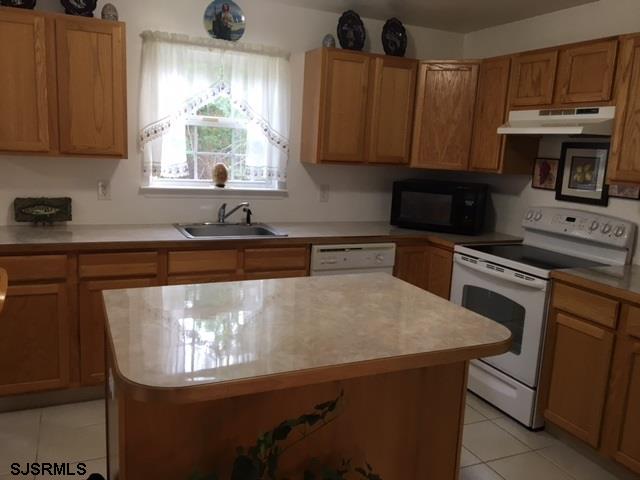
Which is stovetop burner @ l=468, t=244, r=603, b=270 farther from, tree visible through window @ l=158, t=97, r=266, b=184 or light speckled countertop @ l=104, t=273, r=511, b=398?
tree visible through window @ l=158, t=97, r=266, b=184

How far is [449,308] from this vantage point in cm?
189

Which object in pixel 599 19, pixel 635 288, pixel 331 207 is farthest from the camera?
pixel 331 207

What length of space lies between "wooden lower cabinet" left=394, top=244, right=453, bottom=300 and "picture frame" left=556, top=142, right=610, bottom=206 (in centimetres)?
85

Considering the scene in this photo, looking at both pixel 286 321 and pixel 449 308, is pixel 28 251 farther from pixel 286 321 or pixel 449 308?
pixel 449 308

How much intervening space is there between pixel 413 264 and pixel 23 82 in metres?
2.61

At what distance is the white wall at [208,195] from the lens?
3.26m

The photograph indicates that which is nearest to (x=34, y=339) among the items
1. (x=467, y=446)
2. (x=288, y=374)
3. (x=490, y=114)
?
(x=288, y=374)

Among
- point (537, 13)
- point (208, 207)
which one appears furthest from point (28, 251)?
point (537, 13)

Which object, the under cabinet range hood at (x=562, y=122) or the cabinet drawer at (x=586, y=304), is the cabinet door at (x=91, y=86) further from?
the cabinet drawer at (x=586, y=304)

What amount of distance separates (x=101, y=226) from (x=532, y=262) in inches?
103

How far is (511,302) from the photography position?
3.08 meters

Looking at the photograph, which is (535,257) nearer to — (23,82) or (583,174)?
(583,174)

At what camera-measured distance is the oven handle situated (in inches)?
112

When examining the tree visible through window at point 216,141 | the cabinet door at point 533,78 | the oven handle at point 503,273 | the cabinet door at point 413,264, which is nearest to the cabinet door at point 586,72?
the cabinet door at point 533,78
